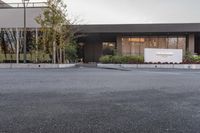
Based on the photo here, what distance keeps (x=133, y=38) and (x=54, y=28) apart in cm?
→ 1272

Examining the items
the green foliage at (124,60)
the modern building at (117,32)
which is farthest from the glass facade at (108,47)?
the green foliage at (124,60)

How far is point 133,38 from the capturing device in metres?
38.4

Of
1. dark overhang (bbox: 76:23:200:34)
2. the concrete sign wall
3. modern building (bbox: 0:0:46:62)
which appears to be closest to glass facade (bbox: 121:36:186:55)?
dark overhang (bbox: 76:23:200:34)

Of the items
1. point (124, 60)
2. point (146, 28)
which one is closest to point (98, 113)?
point (124, 60)

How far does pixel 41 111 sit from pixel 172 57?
24305mm

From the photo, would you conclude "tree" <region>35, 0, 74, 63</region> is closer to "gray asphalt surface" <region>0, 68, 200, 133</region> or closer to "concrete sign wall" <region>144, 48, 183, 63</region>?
"concrete sign wall" <region>144, 48, 183, 63</region>

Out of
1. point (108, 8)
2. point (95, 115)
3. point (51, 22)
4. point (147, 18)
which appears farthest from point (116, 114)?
point (147, 18)

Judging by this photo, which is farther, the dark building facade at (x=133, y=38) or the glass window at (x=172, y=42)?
the glass window at (x=172, y=42)

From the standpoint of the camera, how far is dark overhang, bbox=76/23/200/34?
109ft

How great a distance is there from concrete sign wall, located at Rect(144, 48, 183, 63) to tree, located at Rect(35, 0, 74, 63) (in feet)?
23.0

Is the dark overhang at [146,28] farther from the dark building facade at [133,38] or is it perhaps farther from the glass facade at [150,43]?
the glass facade at [150,43]

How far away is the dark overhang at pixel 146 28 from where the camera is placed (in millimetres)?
33281

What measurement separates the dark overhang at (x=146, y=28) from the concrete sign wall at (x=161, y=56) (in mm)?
5199

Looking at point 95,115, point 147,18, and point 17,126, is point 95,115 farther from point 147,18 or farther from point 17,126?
point 147,18
